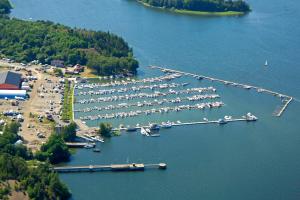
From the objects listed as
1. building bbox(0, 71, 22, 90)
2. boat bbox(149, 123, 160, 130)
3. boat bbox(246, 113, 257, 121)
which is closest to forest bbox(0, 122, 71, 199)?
boat bbox(149, 123, 160, 130)

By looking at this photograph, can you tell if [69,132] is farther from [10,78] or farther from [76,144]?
[10,78]

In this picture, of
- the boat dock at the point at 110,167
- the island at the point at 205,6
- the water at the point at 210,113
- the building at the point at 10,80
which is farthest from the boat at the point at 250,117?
the island at the point at 205,6

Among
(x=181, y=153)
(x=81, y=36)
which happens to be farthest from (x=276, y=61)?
(x=181, y=153)

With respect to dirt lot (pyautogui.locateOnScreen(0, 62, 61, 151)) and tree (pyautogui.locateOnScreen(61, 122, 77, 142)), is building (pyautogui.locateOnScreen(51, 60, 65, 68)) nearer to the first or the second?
dirt lot (pyautogui.locateOnScreen(0, 62, 61, 151))

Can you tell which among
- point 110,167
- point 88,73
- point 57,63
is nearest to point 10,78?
point 57,63

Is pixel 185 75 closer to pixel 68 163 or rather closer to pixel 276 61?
pixel 276 61
